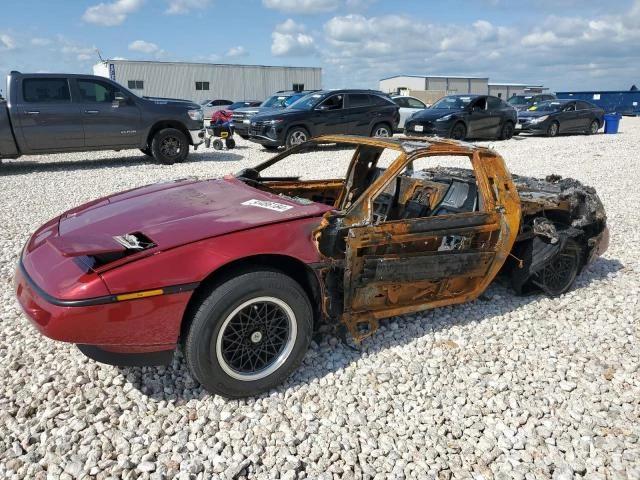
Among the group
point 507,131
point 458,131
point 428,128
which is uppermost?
point 428,128

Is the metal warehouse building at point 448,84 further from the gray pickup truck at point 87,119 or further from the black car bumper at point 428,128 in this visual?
the gray pickup truck at point 87,119

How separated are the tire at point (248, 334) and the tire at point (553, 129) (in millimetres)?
17971

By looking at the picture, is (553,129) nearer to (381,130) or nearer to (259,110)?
(381,130)

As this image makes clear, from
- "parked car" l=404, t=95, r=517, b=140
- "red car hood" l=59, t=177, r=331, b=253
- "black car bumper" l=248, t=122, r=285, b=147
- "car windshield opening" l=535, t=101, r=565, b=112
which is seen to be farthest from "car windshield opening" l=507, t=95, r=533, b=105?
"red car hood" l=59, t=177, r=331, b=253

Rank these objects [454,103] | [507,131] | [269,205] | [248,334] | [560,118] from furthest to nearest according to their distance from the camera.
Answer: [560,118]
[507,131]
[454,103]
[269,205]
[248,334]

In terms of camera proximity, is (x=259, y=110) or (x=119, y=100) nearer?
(x=119, y=100)

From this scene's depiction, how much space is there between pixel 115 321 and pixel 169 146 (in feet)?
30.3

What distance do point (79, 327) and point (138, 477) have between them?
2.53 feet

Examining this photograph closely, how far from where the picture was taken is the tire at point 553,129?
18.4m

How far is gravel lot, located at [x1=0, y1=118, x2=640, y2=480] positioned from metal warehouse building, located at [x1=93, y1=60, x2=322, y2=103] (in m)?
31.5

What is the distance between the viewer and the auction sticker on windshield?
3.26 m

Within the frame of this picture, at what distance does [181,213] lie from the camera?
3.20 m

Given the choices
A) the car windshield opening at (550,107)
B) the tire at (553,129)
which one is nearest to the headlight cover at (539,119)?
the tire at (553,129)

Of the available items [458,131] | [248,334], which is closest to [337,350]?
[248,334]
